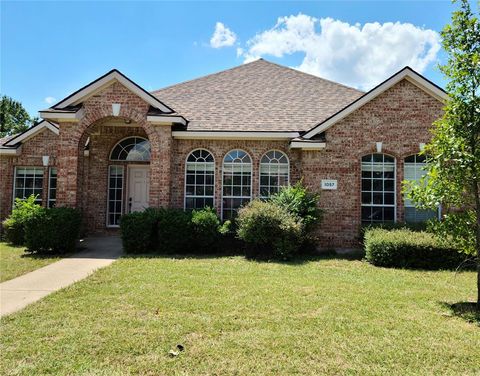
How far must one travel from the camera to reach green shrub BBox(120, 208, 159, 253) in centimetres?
1018

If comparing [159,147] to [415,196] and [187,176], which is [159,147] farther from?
[415,196]

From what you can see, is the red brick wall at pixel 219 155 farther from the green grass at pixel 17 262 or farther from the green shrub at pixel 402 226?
the green grass at pixel 17 262

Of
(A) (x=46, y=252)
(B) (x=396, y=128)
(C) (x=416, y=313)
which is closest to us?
(C) (x=416, y=313)

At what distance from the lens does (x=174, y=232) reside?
33.4ft


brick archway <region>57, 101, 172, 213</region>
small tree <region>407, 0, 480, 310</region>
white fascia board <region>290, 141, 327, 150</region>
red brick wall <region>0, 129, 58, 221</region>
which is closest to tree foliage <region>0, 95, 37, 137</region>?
red brick wall <region>0, 129, 58, 221</region>

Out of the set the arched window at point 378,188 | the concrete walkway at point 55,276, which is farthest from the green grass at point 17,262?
the arched window at point 378,188

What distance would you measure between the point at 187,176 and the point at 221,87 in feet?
18.8

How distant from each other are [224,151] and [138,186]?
12.7 ft

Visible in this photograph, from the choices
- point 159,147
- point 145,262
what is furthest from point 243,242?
point 159,147

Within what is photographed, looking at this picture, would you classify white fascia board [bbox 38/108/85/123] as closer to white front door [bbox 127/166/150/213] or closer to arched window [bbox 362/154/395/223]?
white front door [bbox 127/166/150/213]

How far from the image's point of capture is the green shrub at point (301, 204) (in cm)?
1042

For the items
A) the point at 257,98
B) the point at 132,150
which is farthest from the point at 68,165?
the point at 257,98

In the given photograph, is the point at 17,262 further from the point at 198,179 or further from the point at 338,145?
the point at 338,145

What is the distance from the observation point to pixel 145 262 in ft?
29.4
